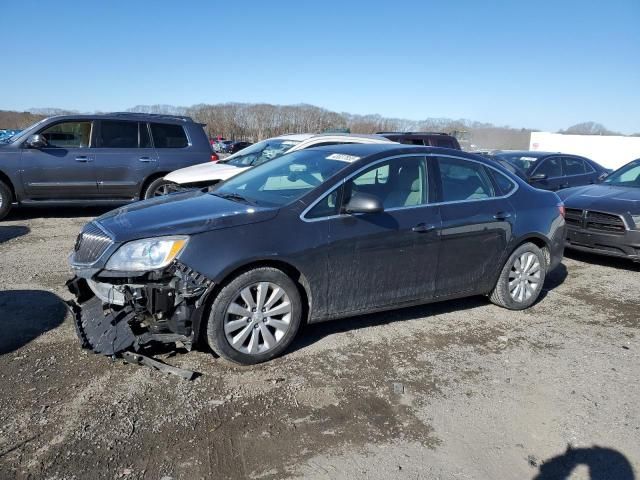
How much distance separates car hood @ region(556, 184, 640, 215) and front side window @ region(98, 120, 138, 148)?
7.54 metres

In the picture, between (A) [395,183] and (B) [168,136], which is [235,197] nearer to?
(A) [395,183]

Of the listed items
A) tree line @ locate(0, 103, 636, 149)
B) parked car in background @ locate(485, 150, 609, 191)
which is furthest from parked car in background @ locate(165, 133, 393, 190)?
tree line @ locate(0, 103, 636, 149)

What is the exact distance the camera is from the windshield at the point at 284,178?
432 cm

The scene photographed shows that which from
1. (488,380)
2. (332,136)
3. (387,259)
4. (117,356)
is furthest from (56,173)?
(488,380)

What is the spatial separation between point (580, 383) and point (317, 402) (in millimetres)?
2048

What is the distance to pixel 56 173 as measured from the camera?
8922 millimetres

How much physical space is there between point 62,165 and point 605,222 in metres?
8.73

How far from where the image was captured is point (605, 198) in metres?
7.65

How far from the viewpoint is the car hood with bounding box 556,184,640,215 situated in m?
7.27

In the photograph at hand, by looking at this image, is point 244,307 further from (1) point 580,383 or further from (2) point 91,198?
(2) point 91,198

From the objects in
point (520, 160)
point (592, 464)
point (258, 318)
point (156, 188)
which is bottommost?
point (592, 464)

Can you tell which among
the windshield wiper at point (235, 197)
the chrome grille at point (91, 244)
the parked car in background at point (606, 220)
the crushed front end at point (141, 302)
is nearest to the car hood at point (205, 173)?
the windshield wiper at point (235, 197)

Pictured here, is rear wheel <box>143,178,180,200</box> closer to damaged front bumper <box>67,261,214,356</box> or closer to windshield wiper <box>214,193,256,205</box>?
windshield wiper <box>214,193,256,205</box>

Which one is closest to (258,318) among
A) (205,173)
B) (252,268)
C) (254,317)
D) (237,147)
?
(254,317)
